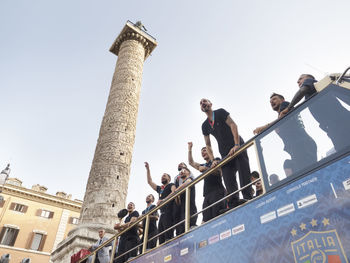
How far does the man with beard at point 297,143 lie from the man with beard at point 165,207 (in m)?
2.37

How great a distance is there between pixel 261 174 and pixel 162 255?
1.77 meters

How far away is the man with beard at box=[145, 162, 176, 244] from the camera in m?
4.33

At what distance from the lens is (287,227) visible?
2.18 metres

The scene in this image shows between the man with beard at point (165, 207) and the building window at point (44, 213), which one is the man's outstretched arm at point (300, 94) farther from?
the building window at point (44, 213)

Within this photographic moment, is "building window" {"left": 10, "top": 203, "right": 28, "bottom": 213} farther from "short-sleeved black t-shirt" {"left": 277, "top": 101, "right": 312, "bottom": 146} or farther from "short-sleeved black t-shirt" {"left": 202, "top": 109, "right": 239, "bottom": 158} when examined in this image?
"short-sleeved black t-shirt" {"left": 277, "top": 101, "right": 312, "bottom": 146}

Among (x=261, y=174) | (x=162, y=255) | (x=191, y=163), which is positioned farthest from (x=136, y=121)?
(x=261, y=174)

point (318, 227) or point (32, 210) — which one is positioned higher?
point (32, 210)

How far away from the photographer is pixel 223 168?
3471 millimetres

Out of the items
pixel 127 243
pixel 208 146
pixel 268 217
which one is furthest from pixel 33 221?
pixel 268 217

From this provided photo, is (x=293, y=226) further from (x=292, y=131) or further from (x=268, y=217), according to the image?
(x=292, y=131)

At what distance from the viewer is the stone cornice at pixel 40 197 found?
21.8m

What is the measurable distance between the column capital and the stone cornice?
47.7ft

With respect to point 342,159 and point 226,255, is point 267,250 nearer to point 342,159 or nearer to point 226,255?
point 226,255

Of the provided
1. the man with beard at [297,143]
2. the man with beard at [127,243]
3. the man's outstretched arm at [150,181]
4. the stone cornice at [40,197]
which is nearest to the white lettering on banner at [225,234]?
the man with beard at [297,143]
